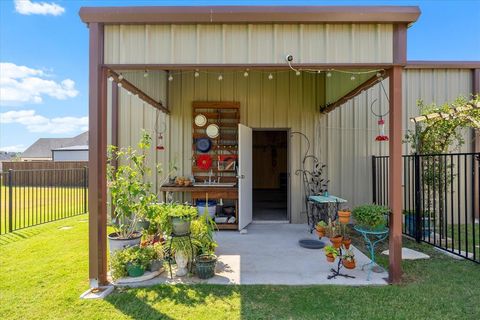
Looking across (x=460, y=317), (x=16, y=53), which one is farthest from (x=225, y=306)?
(x=16, y=53)

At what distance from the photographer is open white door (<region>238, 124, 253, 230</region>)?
213 inches

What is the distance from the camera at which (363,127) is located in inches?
251

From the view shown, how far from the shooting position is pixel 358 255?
13.3 ft

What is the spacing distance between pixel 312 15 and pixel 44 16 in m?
10.8

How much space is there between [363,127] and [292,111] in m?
1.65

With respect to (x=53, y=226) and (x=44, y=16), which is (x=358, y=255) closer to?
(x=53, y=226)

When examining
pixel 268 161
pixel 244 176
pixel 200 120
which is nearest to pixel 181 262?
pixel 244 176

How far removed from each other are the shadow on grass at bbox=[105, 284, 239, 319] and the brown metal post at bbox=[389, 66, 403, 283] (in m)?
1.79

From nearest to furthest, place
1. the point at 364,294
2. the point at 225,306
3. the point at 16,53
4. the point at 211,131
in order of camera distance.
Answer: the point at 225,306, the point at 364,294, the point at 211,131, the point at 16,53

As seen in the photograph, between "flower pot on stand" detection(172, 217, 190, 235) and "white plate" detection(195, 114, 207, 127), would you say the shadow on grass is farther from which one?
"white plate" detection(195, 114, 207, 127)

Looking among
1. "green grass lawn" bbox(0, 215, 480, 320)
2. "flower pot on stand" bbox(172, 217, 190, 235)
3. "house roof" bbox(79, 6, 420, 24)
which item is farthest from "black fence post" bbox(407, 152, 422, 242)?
"flower pot on stand" bbox(172, 217, 190, 235)

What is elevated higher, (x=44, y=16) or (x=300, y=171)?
(x=44, y=16)

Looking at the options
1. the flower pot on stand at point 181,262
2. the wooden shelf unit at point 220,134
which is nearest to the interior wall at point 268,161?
the wooden shelf unit at point 220,134

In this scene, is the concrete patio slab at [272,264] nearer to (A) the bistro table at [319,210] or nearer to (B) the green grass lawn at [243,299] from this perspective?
(B) the green grass lawn at [243,299]
